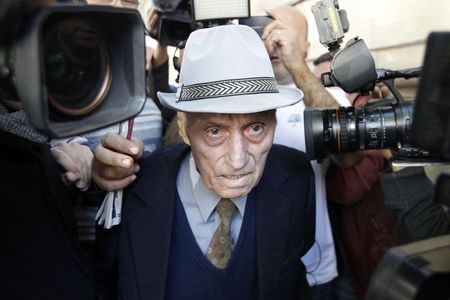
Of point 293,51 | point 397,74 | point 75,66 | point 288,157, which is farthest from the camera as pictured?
point 293,51

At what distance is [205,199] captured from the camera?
1362mm

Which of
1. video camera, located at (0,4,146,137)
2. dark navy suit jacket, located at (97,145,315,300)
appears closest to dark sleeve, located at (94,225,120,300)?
dark navy suit jacket, located at (97,145,315,300)

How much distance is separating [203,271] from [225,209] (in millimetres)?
199

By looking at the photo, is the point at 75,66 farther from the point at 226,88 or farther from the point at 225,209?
the point at 225,209

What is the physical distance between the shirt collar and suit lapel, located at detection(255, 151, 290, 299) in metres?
0.06

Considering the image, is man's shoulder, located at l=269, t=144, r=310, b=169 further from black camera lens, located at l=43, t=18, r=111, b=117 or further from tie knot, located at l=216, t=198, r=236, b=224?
black camera lens, located at l=43, t=18, r=111, b=117

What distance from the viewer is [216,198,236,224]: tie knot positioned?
135cm

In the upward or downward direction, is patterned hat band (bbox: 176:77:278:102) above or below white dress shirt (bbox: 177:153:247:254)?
above

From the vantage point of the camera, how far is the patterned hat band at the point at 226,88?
121 centimetres

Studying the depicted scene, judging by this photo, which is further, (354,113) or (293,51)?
(293,51)

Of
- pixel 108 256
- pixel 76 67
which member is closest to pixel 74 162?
pixel 108 256

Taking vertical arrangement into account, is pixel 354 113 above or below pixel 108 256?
above

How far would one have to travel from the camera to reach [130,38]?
2.40 ft

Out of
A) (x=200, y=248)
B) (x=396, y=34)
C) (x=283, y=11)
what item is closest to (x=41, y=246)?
(x=200, y=248)
